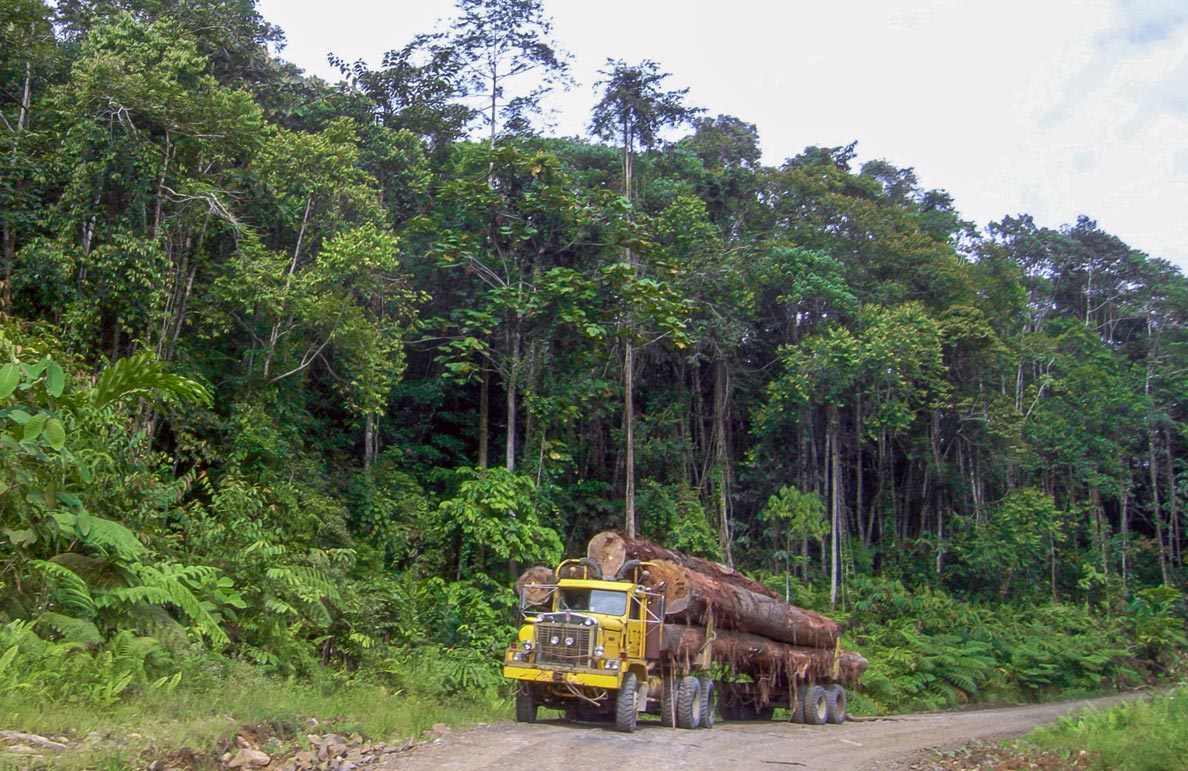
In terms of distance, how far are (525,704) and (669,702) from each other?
7.16 ft

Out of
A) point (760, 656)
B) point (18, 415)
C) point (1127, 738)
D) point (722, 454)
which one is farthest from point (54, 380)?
point (722, 454)

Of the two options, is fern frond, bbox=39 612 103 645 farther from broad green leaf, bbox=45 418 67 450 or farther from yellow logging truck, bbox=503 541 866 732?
yellow logging truck, bbox=503 541 866 732

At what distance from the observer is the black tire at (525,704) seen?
1323 cm

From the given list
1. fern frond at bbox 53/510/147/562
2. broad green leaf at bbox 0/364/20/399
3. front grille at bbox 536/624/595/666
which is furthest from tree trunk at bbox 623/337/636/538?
broad green leaf at bbox 0/364/20/399

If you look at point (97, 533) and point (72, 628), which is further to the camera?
point (97, 533)

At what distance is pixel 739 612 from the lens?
1571 cm

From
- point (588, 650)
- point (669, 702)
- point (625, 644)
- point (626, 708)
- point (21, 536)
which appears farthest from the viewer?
point (669, 702)

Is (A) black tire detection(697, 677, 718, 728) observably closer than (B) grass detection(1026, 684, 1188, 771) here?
No

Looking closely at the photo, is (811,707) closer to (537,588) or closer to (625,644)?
(625,644)

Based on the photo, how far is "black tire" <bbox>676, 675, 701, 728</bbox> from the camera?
46.0 feet

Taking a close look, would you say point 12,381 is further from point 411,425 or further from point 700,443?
point 700,443

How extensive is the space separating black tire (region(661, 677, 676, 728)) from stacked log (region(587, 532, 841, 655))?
3.08 feet

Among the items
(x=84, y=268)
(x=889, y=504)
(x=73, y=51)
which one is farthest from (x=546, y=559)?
(x=889, y=504)

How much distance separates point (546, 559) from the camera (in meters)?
20.0
